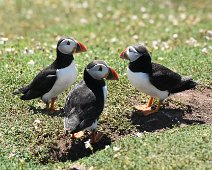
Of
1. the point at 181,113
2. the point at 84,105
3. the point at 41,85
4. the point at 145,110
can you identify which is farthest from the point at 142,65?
the point at 41,85

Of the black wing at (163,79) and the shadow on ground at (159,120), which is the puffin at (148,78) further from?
the shadow on ground at (159,120)

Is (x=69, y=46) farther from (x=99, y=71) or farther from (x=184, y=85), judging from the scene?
(x=184, y=85)

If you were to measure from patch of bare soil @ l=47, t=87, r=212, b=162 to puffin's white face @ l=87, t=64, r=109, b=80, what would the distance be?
3.62 feet

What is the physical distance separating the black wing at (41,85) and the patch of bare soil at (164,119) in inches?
51.0

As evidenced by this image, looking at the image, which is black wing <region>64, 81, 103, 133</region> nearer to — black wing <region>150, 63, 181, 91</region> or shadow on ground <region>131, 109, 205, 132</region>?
shadow on ground <region>131, 109, 205, 132</region>

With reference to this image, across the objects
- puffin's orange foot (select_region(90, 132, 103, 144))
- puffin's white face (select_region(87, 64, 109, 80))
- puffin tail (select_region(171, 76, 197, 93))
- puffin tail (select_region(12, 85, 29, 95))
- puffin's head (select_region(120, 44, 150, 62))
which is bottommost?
puffin's orange foot (select_region(90, 132, 103, 144))

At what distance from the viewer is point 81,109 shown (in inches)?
372

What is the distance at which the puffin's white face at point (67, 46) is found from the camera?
10.6 meters

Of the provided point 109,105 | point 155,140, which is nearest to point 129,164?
point 155,140

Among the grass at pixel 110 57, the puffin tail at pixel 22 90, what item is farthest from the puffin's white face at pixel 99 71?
the puffin tail at pixel 22 90

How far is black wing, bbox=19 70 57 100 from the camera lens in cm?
1059

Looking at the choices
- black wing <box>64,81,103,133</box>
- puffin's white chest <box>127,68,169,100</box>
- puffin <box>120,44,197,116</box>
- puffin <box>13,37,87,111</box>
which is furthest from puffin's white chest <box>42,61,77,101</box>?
puffin's white chest <box>127,68,169,100</box>

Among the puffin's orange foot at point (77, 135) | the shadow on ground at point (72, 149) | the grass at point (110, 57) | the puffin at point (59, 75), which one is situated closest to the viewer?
the grass at point (110, 57)

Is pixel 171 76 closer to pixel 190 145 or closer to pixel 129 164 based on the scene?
pixel 190 145
